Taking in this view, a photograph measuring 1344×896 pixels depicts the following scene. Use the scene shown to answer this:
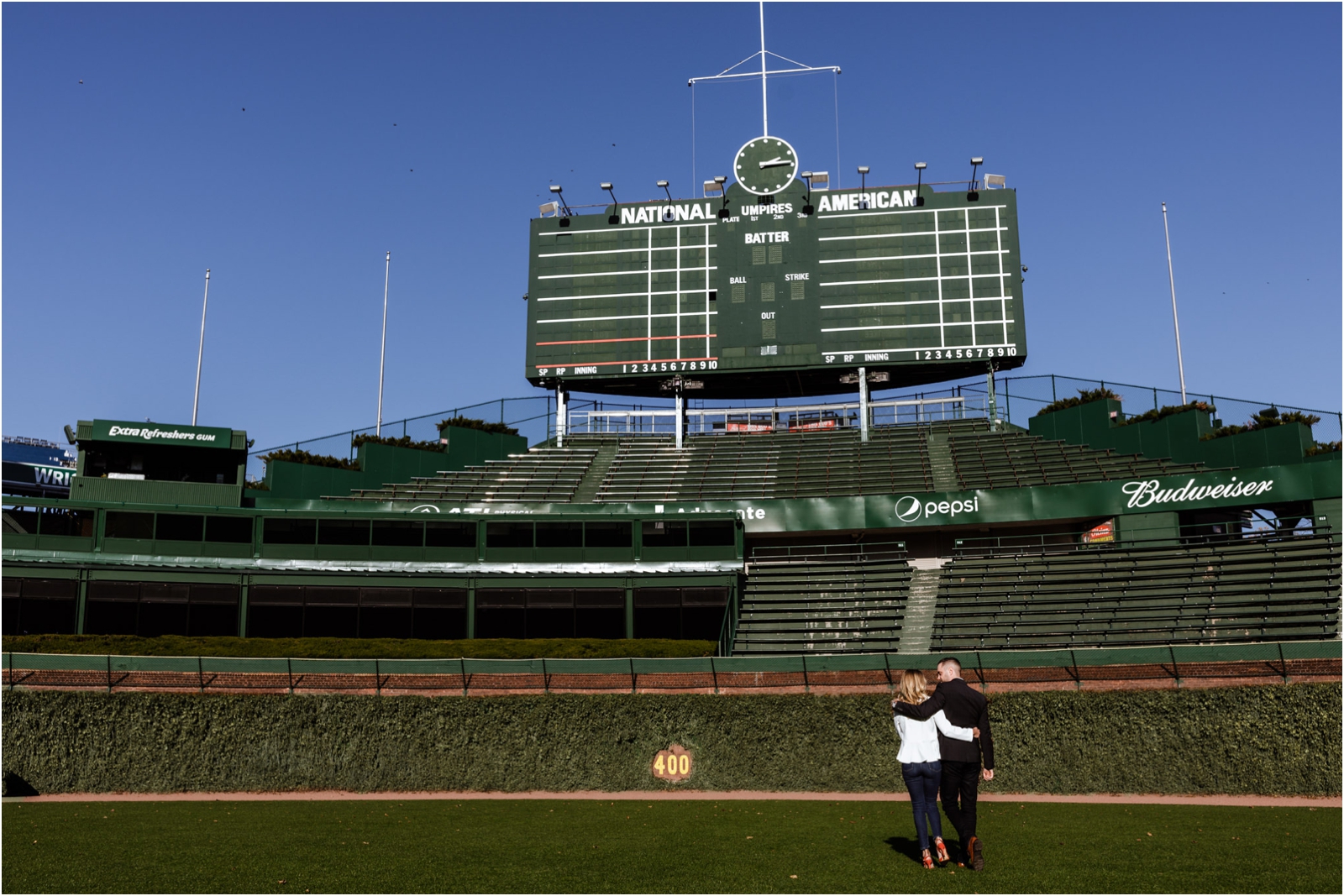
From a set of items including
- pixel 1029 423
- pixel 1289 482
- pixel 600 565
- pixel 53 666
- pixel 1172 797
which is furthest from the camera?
pixel 1029 423

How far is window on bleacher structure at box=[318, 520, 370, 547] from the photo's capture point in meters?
35.8

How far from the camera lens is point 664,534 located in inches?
1430

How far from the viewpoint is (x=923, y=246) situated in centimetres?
4281

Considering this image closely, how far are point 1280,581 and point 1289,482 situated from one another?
247 inches

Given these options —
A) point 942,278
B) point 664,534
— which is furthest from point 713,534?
point 942,278

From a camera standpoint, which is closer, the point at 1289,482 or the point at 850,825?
the point at 850,825

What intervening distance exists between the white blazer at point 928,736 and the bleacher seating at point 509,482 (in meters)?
31.7

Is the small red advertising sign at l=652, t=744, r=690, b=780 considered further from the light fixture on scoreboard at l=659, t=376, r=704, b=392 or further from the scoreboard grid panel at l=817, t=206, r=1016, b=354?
the scoreboard grid panel at l=817, t=206, r=1016, b=354

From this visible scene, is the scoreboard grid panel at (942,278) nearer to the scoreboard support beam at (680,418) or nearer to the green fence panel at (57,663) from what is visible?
the scoreboard support beam at (680,418)

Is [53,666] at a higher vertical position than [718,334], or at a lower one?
lower

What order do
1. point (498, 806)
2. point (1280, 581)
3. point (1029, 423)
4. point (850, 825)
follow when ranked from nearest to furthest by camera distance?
point (850, 825) → point (498, 806) → point (1280, 581) → point (1029, 423)

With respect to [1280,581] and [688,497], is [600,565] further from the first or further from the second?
[1280,581]

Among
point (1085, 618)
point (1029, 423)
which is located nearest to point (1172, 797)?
point (1085, 618)

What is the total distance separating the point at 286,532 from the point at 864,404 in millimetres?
23833
